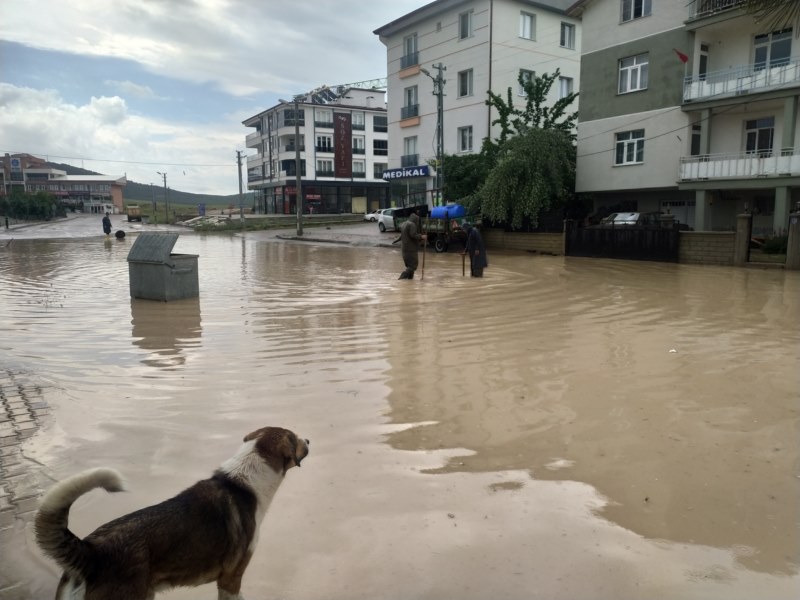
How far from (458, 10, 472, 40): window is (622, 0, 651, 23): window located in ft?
37.0

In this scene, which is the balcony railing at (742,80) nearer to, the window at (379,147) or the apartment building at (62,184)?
the window at (379,147)

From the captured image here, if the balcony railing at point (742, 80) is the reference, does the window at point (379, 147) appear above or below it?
above

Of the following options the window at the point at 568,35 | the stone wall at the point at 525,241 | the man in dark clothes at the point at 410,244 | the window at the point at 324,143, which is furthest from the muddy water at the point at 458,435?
the window at the point at 324,143

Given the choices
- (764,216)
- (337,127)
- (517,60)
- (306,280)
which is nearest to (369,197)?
(337,127)

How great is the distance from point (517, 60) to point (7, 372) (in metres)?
33.8

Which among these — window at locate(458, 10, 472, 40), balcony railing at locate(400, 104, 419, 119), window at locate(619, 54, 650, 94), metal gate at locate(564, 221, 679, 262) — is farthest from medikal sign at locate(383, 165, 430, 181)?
metal gate at locate(564, 221, 679, 262)

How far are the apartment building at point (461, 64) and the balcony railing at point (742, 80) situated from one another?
39.2 feet

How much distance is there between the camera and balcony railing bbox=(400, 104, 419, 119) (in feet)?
129

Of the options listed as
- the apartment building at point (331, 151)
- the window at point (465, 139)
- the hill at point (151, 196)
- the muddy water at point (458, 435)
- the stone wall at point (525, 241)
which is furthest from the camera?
the hill at point (151, 196)

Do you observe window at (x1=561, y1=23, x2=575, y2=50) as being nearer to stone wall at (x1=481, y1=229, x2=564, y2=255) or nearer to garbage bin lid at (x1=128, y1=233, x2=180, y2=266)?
stone wall at (x1=481, y1=229, x2=564, y2=255)

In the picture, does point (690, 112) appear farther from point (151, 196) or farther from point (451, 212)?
point (151, 196)

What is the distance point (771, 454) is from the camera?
4262 millimetres

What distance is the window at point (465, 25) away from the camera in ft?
114

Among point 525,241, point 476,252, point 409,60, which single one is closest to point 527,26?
point 409,60
